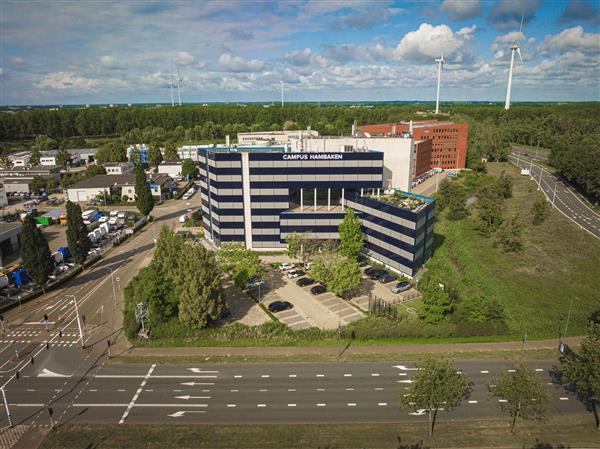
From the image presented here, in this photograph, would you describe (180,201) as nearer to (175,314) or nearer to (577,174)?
(175,314)

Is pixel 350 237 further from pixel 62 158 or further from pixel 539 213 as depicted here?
pixel 62 158

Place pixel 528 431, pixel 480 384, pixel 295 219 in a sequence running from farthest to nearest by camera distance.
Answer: pixel 295 219
pixel 480 384
pixel 528 431

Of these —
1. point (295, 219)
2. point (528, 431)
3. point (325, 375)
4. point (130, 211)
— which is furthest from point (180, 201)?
point (528, 431)

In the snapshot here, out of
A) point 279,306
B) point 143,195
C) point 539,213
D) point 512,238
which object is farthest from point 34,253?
point 539,213

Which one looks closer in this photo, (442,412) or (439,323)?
(442,412)

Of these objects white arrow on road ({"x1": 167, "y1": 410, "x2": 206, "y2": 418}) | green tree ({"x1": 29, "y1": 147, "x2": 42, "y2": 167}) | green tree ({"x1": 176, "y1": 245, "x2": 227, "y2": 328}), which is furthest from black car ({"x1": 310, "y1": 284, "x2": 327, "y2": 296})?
green tree ({"x1": 29, "y1": 147, "x2": 42, "y2": 167})

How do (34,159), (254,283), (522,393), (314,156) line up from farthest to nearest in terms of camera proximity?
(34,159) → (314,156) → (254,283) → (522,393)

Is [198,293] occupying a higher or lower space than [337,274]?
higher
